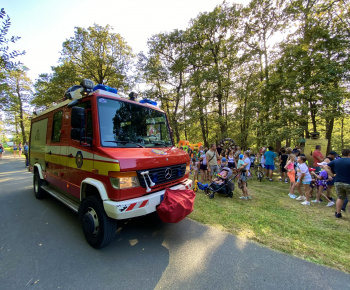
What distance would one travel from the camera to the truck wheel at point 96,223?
2725 mm

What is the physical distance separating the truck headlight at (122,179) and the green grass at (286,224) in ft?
7.72

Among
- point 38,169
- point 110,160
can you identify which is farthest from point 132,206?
point 38,169

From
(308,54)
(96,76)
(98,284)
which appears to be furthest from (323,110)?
Answer: (96,76)

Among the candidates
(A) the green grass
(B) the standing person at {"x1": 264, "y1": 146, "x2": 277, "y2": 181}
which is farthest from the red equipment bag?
(B) the standing person at {"x1": 264, "y1": 146, "x2": 277, "y2": 181}

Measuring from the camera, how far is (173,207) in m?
A: 2.79

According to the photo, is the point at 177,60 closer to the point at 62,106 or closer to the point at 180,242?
the point at 62,106

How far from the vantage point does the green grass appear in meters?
2.96

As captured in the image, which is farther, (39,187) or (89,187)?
(39,187)

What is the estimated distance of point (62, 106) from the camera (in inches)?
161

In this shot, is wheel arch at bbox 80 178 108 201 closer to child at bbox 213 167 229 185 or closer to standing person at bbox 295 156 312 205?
child at bbox 213 167 229 185

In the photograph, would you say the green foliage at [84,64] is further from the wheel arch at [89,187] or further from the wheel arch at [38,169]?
the wheel arch at [89,187]

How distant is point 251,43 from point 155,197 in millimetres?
17706

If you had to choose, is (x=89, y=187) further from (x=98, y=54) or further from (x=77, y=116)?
(x=98, y=54)

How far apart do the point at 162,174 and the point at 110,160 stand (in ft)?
3.37
